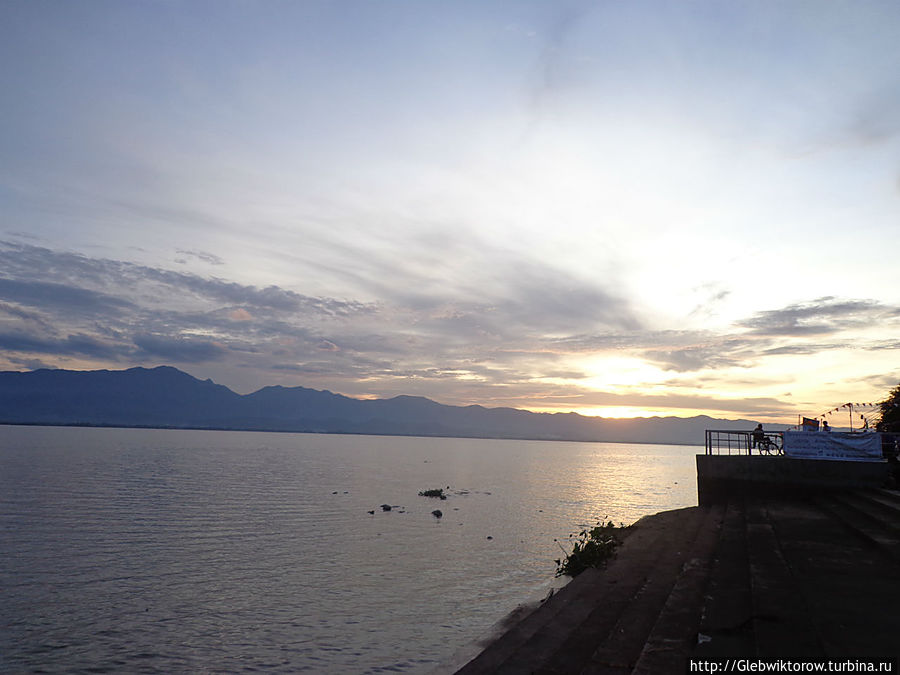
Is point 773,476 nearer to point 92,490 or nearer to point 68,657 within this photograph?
point 68,657

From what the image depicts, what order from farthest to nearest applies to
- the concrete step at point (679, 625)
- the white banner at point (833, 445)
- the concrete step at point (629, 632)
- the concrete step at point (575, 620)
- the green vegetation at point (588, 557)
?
1. the white banner at point (833, 445)
2. the green vegetation at point (588, 557)
3. the concrete step at point (575, 620)
4. the concrete step at point (629, 632)
5. the concrete step at point (679, 625)

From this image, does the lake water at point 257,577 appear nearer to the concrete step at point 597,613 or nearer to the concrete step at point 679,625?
the concrete step at point 597,613

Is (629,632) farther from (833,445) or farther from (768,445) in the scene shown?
(768,445)

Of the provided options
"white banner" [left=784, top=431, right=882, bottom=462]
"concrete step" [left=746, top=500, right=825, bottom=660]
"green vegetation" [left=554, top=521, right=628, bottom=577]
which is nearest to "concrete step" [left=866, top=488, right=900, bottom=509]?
"white banner" [left=784, top=431, right=882, bottom=462]

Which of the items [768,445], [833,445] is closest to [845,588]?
[833,445]

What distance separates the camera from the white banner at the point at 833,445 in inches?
1114

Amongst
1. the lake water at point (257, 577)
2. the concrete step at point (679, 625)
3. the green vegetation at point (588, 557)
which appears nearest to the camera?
the concrete step at point (679, 625)

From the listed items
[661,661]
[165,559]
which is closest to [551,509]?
[165,559]

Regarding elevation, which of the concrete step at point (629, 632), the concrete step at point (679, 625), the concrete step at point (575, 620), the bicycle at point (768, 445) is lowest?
the concrete step at point (575, 620)

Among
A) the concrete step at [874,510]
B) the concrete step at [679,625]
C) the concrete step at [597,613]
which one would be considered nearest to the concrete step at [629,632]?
the concrete step at [597,613]

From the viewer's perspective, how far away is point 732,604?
11.0 metres

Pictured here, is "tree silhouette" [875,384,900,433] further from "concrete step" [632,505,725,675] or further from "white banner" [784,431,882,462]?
"concrete step" [632,505,725,675]

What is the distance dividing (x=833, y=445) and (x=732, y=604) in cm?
2421

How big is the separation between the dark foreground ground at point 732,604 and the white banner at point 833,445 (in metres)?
8.49
